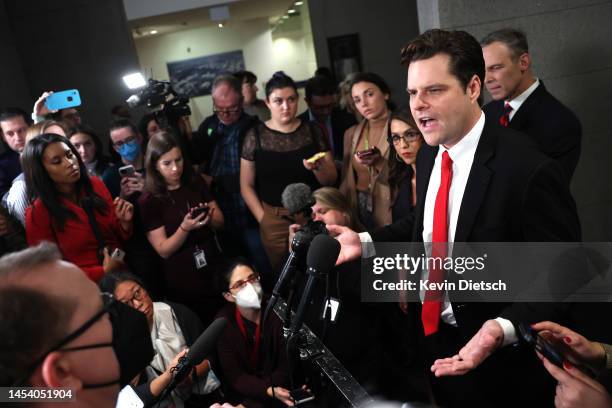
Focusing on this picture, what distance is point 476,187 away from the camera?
1.49 metres

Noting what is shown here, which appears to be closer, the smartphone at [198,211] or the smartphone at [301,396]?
the smartphone at [301,396]

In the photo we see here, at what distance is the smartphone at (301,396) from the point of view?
127cm

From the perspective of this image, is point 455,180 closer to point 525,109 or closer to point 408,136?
point 408,136

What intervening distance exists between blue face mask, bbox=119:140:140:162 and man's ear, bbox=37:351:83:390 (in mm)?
2743

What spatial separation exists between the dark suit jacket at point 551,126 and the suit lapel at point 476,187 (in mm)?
1180

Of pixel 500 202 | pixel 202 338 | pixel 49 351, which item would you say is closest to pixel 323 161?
pixel 500 202

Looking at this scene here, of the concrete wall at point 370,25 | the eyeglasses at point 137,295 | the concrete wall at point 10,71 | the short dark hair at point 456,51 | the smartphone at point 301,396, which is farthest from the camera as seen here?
the concrete wall at point 370,25

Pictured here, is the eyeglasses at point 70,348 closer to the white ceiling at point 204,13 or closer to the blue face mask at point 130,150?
the blue face mask at point 130,150

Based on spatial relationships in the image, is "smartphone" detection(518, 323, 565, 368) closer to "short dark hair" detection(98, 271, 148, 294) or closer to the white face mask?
the white face mask

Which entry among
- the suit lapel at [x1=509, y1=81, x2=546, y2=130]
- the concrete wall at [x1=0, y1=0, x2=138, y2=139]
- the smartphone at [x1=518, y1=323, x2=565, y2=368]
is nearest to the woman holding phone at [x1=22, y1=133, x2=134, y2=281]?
the smartphone at [x1=518, y1=323, x2=565, y2=368]

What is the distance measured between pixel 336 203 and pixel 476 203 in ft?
4.45

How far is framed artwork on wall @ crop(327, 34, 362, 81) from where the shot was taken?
258 inches

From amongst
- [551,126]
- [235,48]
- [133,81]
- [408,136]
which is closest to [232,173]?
[133,81]


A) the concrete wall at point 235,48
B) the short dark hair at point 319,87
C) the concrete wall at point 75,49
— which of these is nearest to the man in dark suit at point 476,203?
the short dark hair at point 319,87
